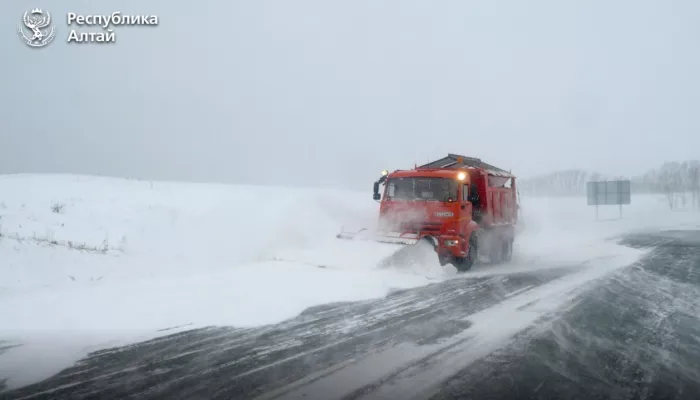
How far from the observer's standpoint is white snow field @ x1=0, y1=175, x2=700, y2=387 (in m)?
7.39

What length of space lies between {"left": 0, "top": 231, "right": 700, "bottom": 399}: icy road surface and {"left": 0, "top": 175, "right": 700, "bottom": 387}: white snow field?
0.73m

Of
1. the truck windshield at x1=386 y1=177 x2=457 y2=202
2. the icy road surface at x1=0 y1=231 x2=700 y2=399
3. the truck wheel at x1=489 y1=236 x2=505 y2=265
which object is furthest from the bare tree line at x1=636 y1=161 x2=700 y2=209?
the icy road surface at x1=0 y1=231 x2=700 y2=399

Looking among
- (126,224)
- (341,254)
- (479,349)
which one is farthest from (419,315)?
(126,224)

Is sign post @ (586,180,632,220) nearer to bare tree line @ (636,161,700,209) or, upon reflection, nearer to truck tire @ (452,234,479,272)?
bare tree line @ (636,161,700,209)

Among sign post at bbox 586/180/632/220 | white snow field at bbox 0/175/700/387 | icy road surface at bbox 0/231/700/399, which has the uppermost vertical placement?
sign post at bbox 586/180/632/220

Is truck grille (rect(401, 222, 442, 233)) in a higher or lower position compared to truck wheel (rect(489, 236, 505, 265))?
higher

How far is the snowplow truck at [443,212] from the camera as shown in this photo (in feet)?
42.5

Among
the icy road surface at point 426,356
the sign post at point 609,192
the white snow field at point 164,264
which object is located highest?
the sign post at point 609,192

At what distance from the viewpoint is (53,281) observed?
9.81m

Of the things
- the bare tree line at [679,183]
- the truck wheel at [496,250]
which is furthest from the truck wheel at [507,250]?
the bare tree line at [679,183]

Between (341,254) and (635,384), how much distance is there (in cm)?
820

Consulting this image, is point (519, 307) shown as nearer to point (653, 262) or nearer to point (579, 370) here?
point (579, 370)

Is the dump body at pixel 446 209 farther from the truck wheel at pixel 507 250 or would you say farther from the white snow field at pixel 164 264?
the truck wheel at pixel 507 250

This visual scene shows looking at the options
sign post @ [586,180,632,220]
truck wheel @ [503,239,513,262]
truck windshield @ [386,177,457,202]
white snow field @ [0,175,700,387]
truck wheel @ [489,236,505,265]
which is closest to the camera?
white snow field @ [0,175,700,387]
